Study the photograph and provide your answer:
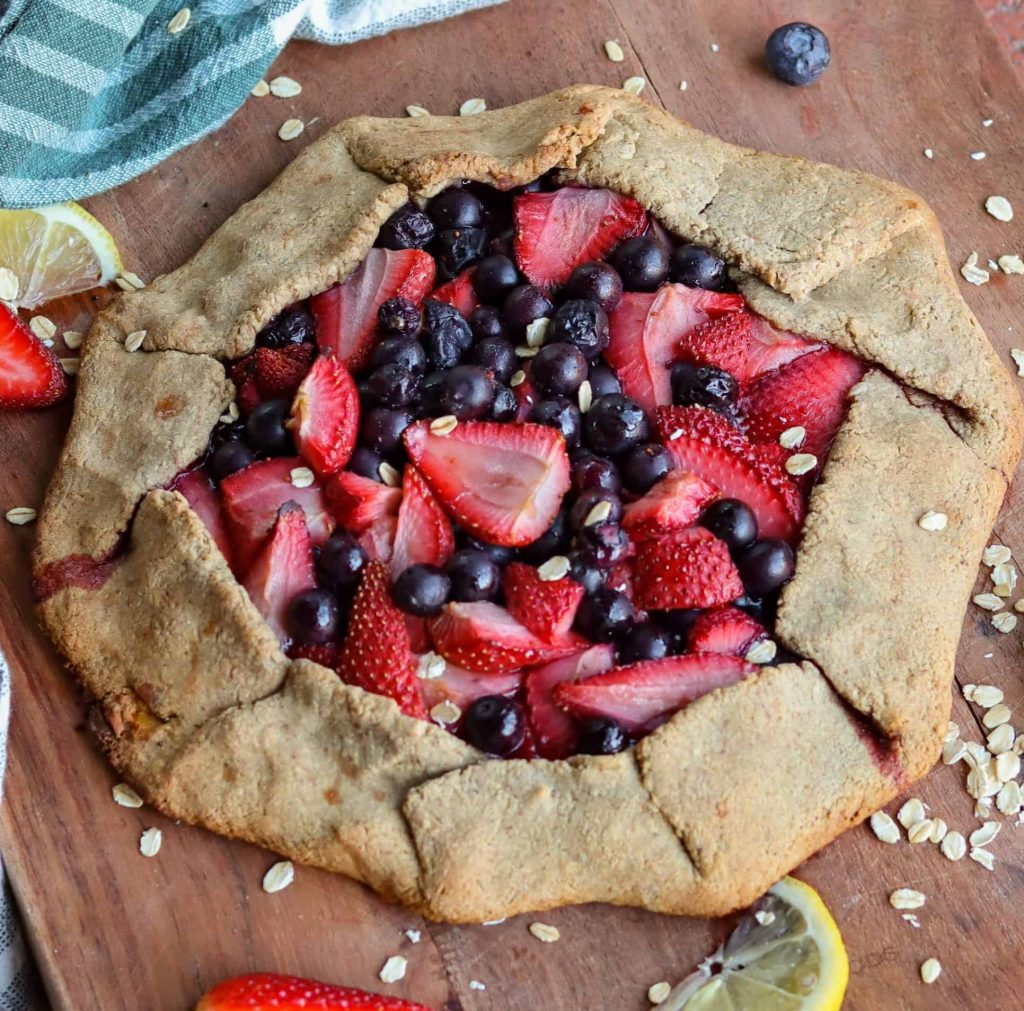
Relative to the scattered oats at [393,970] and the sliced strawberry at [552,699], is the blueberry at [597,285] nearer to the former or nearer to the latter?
the sliced strawberry at [552,699]

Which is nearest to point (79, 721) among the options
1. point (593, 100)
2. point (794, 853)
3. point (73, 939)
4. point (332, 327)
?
point (73, 939)

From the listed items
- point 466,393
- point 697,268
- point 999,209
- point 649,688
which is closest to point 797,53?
point 999,209

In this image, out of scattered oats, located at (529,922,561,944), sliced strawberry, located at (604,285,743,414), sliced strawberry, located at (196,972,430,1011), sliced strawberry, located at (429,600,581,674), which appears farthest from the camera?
sliced strawberry, located at (604,285,743,414)

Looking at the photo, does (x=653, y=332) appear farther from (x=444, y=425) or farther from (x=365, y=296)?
(x=365, y=296)

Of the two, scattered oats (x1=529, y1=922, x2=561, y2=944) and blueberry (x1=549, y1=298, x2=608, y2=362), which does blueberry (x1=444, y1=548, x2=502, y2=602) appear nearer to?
blueberry (x1=549, y1=298, x2=608, y2=362)

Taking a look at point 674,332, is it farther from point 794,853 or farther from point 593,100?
point 794,853

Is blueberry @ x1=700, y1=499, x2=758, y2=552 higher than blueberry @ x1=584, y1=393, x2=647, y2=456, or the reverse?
blueberry @ x1=584, y1=393, x2=647, y2=456

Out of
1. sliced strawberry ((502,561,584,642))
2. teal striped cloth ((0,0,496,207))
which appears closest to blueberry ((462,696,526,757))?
sliced strawberry ((502,561,584,642))
